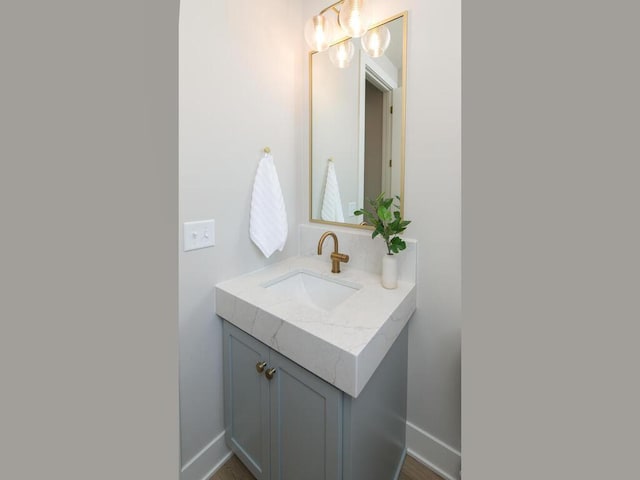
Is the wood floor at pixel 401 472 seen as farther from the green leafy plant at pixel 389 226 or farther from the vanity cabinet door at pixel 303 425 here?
the green leafy plant at pixel 389 226

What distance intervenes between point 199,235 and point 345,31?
3.73 ft

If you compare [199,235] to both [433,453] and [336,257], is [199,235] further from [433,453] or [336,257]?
[433,453]

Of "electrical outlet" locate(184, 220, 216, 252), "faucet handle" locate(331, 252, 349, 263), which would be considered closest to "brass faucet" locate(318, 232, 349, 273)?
"faucet handle" locate(331, 252, 349, 263)

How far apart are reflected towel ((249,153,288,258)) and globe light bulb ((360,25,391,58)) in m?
0.67

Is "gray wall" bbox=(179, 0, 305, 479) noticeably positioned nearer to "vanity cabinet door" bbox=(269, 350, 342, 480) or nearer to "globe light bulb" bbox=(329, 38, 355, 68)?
"globe light bulb" bbox=(329, 38, 355, 68)

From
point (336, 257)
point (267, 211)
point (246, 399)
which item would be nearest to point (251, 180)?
point (267, 211)

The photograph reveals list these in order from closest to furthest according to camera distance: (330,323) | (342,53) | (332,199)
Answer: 1. (330,323)
2. (342,53)
3. (332,199)

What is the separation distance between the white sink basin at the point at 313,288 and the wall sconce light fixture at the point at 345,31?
42.7 inches

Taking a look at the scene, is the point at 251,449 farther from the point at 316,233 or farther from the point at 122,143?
the point at 122,143

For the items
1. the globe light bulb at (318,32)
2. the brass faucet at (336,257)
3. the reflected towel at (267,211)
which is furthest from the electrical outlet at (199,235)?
the globe light bulb at (318,32)

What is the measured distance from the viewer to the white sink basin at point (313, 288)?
132 centimetres

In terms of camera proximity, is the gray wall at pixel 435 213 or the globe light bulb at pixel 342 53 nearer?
the gray wall at pixel 435 213

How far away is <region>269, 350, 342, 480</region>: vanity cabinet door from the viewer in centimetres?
85

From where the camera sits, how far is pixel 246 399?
46.0 inches
